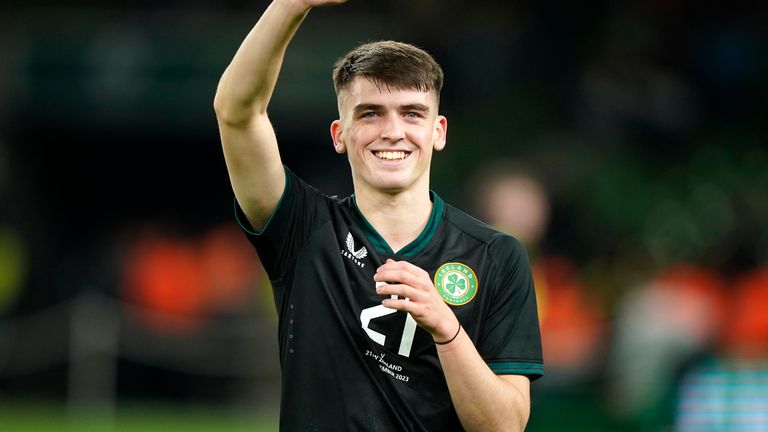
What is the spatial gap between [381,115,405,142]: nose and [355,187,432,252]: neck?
20cm

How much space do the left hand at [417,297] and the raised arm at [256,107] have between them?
483 millimetres

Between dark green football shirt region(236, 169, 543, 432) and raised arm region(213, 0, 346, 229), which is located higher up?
raised arm region(213, 0, 346, 229)

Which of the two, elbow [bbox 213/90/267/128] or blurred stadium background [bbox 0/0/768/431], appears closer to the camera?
elbow [bbox 213/90/267/128]

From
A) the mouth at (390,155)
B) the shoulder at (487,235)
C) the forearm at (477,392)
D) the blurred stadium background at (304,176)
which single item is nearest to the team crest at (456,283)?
the shoulder at (487,235)

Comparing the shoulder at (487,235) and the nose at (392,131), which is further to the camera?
the shoulder at (487,235)

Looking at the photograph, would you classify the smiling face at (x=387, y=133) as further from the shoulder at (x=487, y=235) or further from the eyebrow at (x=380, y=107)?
the shoulder at (x=487, y=235)

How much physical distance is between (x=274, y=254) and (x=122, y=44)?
39.5 ft

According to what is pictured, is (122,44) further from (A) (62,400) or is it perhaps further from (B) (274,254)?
(B) (274,254)

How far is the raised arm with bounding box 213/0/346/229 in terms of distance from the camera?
3.77 m

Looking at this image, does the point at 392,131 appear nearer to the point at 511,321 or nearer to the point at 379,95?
the point at 379,95

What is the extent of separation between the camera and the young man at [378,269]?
13.1ft

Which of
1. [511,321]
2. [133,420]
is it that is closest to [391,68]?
[511,321]

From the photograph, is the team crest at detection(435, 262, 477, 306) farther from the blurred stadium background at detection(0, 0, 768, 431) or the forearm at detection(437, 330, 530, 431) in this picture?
the blurred stadium background at detection(0, 0, 768, 431)

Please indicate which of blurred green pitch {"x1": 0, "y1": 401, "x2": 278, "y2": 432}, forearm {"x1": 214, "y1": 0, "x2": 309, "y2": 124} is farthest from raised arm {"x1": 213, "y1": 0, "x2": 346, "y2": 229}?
blurred green pitch {"x1": 0, "y1": 401, "x2": 278, "y2": 432}
